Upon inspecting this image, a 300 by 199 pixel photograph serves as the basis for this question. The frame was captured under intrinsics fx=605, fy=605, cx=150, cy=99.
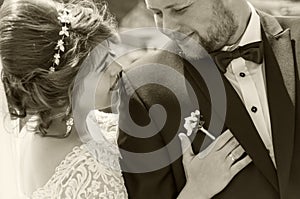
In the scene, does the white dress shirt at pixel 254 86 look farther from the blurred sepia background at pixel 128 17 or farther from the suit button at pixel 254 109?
the blurred sepia background at pixel 128 17

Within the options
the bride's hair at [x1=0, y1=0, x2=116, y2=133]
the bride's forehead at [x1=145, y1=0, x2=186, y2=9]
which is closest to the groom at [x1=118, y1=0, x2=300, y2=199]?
the bride's forehead at [x1=145, y1=0, x2=186, y2=9]

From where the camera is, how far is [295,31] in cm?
131

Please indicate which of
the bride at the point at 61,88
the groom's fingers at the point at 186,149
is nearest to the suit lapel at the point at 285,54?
the groom's fingers at the point at 186,149

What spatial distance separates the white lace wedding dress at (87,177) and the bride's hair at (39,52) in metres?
0.10

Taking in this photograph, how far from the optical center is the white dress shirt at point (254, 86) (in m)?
1.32

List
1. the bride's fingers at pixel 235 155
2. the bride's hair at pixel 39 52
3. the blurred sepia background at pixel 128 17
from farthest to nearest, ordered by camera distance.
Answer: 1. the blurred sepia background at pixel 128 17
2. the bride's fingers at pixel 235 155
3. the bride's hair at pixel 39 52

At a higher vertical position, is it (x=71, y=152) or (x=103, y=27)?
(x=103, y=27)

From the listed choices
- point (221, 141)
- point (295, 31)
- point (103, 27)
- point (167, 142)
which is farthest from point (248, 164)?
point (103, 27)

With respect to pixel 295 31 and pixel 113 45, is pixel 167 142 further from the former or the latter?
pixel 295 31

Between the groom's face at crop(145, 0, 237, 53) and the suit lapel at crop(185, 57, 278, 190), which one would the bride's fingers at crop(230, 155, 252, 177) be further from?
the groom's face at crop(145, 0, 237, 53)

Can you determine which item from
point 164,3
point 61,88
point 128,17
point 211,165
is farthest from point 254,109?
point 128,17

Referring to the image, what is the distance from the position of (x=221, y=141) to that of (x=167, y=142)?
0.12 metres

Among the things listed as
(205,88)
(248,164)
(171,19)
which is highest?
(171,19)

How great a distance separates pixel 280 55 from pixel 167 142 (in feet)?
1.01
